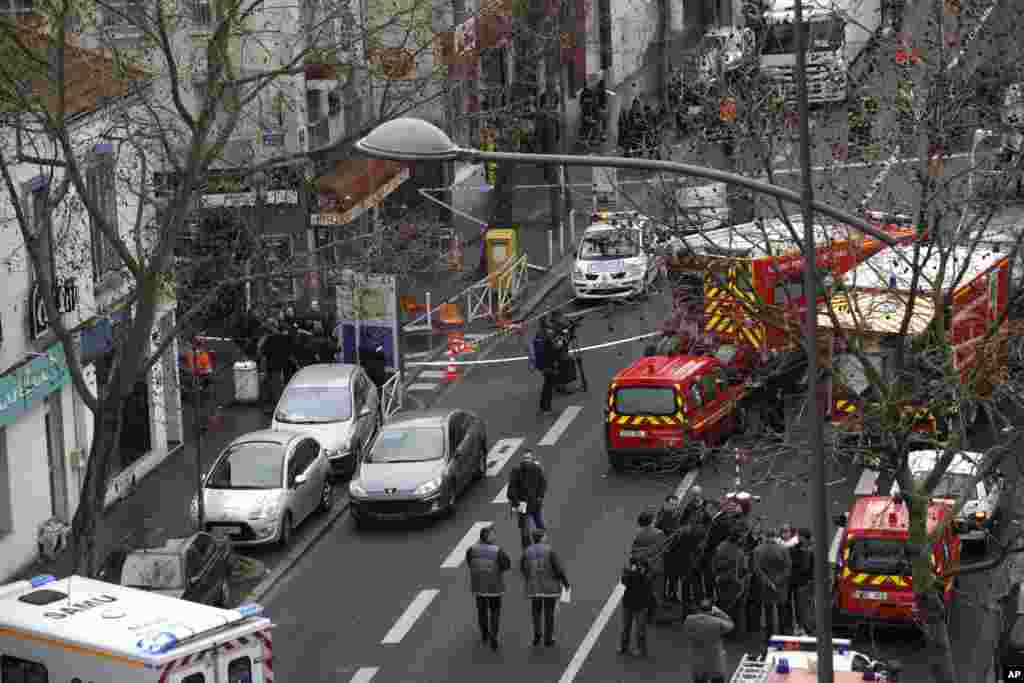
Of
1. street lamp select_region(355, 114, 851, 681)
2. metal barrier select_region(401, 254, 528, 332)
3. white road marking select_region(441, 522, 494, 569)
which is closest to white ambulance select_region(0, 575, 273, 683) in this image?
street lamp select_region(355, 114, 851, 681)

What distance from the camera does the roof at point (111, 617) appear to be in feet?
68.3

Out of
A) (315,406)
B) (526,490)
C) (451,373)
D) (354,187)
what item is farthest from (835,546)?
(354,187)

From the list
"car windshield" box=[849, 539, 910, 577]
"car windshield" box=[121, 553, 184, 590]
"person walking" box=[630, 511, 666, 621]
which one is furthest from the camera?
"car windshield" box=[121, 553, 184, 590]

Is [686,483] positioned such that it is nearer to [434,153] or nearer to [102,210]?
[102,210]

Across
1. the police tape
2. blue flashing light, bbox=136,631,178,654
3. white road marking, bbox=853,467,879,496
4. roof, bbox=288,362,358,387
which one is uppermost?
roof, bbox=288,362,358,387

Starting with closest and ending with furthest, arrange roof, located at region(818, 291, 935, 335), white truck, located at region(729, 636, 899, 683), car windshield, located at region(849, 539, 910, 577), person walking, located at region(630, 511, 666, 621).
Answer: white truck, located at region(729, 636, 899, 683), roof, located at region(818, 291, 935, 335), car windshield, located at region(849, 539, 910, 577), person walking, located at region(630, 511, 666, 621)

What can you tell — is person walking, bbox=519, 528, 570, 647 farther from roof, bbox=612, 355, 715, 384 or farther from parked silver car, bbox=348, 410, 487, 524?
roof, bbox=612, 355, 715, 384

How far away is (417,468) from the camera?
32031 millimetres

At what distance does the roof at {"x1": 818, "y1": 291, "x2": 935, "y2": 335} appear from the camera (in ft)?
72.0

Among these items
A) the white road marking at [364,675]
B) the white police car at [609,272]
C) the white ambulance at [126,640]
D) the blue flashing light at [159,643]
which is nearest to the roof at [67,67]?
the white ambulance at [126,640]

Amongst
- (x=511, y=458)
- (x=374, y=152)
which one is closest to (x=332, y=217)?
(x=511, y=458)

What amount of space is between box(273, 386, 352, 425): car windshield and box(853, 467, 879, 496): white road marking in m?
8.49

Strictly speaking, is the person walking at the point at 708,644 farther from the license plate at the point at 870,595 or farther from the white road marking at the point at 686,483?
the white road marking at the point at 686,483

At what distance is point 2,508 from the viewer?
3103 centimetres
